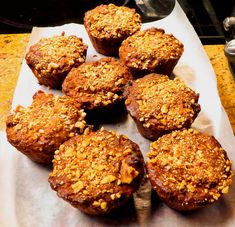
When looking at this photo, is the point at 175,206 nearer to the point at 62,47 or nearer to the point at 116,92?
the point at 116,92

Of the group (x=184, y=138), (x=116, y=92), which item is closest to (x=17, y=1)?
(x=116, y=92)

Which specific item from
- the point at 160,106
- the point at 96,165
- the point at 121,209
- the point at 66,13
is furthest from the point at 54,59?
the point at 66,13

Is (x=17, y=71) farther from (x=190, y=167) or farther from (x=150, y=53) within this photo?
(x=190, y=167)

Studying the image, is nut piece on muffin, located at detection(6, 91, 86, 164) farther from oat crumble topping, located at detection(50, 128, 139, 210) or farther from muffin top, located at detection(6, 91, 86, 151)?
oat crumble topping, located at detection(50, 128, 139, 210)

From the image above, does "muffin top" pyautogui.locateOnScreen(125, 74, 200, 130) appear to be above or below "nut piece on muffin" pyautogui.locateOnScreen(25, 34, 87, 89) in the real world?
below

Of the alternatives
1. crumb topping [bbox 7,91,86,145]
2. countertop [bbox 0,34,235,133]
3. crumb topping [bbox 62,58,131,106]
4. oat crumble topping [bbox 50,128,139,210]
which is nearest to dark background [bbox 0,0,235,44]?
countertop [bbox 0,34,235,133]

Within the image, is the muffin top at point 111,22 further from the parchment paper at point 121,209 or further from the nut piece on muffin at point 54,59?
the parchment paper at point 121,209
